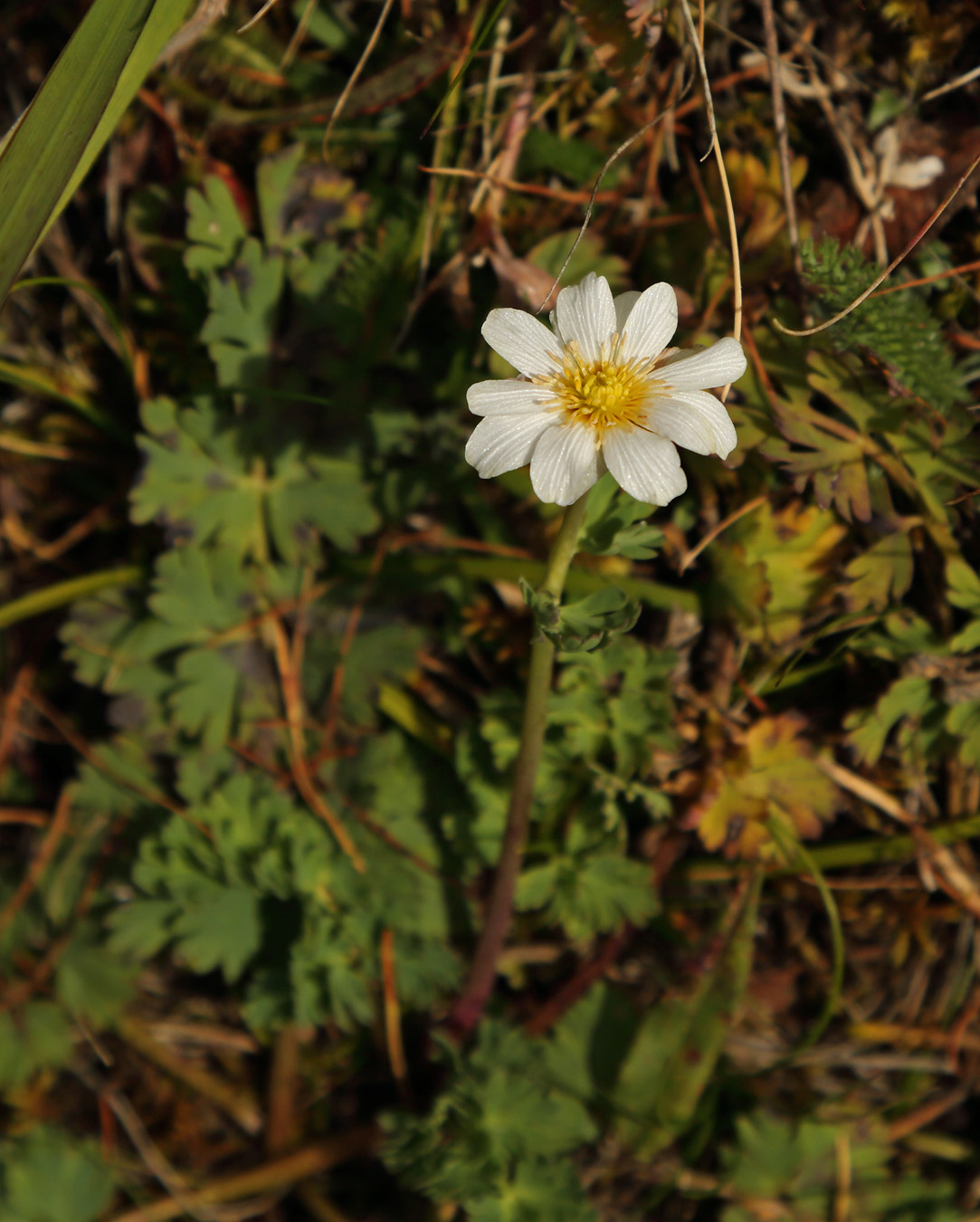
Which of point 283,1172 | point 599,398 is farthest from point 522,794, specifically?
point 283,1172

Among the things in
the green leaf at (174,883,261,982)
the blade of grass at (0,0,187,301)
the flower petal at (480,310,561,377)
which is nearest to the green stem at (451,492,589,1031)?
the flower petal at (480,310,561,377)

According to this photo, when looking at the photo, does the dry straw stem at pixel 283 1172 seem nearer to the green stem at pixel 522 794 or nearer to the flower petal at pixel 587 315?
the green stem at pixel 522 794

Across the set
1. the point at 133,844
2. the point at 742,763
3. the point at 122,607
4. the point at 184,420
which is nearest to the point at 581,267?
the point at 184,420

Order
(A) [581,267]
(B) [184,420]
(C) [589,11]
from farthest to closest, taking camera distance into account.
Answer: (B) [184,420], (A) [581,267], (C) [589,11]

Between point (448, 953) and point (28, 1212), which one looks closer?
point (448, 953)

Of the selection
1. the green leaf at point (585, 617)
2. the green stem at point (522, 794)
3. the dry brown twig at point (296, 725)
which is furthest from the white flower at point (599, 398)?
the dry brown twig at point (296, 725)

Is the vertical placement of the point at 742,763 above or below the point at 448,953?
above

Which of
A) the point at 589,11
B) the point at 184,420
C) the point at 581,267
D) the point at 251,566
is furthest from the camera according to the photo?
the point at 251,566

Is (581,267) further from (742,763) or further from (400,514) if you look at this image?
(742,763)
